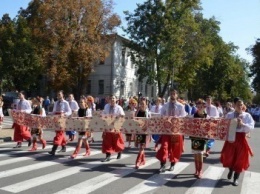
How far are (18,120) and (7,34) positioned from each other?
120 feet

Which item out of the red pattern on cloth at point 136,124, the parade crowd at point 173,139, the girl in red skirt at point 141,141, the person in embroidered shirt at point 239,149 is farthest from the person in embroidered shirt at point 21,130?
the person in embroidered shirt at point 239,149

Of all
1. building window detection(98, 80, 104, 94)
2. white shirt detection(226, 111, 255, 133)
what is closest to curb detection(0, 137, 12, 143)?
white shirt detection(226, 111, 255, 133)

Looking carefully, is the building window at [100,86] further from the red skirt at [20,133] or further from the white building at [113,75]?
the red skirt at [20,133]

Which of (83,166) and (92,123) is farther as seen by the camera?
(92,123)

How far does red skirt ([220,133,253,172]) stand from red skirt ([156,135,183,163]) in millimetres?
1430

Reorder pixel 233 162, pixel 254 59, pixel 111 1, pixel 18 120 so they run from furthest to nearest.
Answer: pixel 254 59 < pixel 111 1 < pixel 18 120 < pixel 233 162

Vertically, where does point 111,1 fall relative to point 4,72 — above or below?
above

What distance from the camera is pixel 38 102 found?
46.5 ft

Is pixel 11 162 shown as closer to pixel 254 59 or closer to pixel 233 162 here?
pixel 233 162

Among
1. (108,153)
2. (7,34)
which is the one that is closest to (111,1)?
(7,34)

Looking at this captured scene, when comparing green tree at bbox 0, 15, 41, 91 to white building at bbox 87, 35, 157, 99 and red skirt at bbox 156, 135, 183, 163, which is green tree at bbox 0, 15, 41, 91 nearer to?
white building at bbox 87, 35, 157, 99

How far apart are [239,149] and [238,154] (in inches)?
4.5

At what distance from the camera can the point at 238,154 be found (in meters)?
9.14

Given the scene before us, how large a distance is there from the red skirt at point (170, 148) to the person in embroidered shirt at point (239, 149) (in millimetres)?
1400
